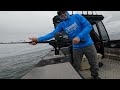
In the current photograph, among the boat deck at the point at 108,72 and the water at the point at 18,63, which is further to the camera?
the water at the point at 18,63

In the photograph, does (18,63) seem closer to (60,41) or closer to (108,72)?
(108,72)

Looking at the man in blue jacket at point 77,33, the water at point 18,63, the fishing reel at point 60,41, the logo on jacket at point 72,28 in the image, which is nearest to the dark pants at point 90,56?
the man in blue jacket at point 77,33

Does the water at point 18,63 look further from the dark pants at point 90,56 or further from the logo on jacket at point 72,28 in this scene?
the logo on jacket at point 72,28

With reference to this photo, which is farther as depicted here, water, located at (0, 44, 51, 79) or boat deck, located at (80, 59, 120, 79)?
water, located at (0, 44, 51, 79)

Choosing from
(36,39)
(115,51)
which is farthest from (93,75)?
(115,51)

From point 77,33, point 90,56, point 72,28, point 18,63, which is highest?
point 72,28

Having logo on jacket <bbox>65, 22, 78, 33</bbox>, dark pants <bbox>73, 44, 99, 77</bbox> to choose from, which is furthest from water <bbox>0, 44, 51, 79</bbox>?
logo on jacket <bbox>65, 22, 78, 33</bbox>

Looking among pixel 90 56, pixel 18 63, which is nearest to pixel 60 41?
pixel 90 56

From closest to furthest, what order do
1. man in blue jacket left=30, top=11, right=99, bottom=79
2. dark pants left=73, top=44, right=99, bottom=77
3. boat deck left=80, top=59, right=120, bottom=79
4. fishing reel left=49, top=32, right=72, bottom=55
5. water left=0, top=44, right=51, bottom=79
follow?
fishing reel left=49, top=32, right=72, bottom=55 → man in blue jacket left=30, top=11, right=99, bottom=79 → dark pants left=73, top=44, right=99, bottom=77 → boat deck left=80, top=59, right=120, bottom=79 → water left=0, top=44, right=51, bottom=79

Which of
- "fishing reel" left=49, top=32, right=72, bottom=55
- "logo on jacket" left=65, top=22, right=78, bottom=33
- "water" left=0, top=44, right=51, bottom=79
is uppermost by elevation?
"logo on jacket" left=65, top=22, right=78, bottom=33

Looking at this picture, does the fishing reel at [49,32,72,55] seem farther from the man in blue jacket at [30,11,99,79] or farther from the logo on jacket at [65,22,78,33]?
the logo on jacket at [65,22,78,33]
